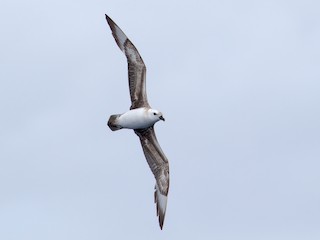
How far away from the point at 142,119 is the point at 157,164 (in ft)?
11.0

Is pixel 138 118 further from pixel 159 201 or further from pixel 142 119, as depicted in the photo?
pixel 159 201

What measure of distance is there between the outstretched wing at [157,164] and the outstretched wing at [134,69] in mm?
1637

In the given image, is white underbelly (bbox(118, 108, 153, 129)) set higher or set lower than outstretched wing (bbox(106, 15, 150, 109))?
lower

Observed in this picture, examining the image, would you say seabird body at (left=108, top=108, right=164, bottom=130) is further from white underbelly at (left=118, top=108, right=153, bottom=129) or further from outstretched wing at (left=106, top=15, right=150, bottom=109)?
outstretched wing at (left=106, top=15, right=150, bottom=109)

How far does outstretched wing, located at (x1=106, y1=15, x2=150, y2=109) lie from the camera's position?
117ft

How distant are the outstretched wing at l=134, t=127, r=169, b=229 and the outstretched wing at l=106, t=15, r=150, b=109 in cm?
164

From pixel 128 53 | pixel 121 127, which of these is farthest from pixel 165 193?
pixel 128 53

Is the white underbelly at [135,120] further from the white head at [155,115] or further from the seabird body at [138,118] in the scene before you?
the white head at [155,115]

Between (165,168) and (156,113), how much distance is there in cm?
385

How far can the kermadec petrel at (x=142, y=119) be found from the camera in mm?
34844

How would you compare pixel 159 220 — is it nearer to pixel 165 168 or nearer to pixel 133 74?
pixel 165 168

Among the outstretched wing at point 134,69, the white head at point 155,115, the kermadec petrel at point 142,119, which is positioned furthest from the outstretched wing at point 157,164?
the white head at point 155,115

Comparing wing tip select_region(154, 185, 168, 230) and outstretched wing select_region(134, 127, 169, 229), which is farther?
wing tip select_region(154, 185, 168, 230)

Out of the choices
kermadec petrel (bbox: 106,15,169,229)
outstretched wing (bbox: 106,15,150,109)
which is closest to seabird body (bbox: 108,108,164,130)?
kermadec petrel (bbox: 106,15,169,229)
